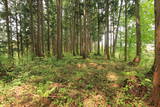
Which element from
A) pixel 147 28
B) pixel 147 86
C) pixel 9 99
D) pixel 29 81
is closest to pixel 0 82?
pixel 29 81

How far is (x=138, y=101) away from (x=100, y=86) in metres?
1.47

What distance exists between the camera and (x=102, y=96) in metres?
3.30

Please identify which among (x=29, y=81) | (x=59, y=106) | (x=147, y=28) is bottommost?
(x=59, y=106)

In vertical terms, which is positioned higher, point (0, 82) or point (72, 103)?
point (0, 82)

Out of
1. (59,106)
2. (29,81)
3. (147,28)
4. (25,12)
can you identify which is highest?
(25,12)

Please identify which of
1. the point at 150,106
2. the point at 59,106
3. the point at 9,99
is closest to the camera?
the point at 150,106

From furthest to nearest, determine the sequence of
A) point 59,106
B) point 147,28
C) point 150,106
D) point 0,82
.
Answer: point 147,28 → point 0,82 → point 59,106 → point 150,106

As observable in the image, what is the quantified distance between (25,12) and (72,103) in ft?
45.0

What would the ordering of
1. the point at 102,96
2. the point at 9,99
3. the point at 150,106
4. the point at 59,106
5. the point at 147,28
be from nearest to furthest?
the point at 150,106
the point at 59,106
the point at 9,99
the point at 102,96
the point at 147,28

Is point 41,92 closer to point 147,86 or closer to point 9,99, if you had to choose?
point 9,99

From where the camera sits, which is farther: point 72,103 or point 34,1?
point 34,1

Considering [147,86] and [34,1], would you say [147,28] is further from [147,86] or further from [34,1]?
[34,1]

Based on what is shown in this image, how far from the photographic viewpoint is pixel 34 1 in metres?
10.6

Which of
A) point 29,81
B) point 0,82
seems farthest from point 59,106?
point 0,82
